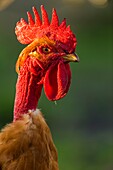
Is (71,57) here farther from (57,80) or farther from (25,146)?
(25,146)

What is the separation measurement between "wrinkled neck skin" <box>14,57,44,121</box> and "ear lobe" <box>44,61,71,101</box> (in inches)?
1.2

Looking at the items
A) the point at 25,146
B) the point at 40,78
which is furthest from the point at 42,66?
the point at 25,146

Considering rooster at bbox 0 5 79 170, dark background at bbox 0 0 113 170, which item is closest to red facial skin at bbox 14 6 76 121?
rooster at bbox 0 5 79 170

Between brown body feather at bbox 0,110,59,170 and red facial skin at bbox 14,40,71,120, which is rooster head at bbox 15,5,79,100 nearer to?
red facial skin at bbox 14,40,71,120

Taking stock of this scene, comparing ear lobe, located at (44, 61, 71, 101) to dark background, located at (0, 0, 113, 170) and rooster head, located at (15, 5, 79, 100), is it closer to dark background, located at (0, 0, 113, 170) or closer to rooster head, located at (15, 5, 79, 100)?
rooster head, located at (15, 5, 79, 100)

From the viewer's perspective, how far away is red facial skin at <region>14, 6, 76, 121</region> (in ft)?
4.84

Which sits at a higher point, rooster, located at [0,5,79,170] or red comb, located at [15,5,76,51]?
red comb, located at [15,5,76,51]

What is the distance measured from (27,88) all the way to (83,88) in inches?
80.0

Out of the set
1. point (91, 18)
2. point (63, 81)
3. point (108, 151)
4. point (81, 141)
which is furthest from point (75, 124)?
point (63, 81)

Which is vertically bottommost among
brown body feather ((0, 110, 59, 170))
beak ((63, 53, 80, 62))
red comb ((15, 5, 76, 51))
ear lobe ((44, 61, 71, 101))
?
brown body feather ((0, 110, 59, 170))

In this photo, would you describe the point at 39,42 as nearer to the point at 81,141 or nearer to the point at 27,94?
the point at 27,94

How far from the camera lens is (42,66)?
Answer: 1479 millimetres

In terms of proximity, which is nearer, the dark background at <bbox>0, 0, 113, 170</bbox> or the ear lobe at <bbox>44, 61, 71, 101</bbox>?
the ear lobe at <bbox>44, 61, 71, 101</bbox>

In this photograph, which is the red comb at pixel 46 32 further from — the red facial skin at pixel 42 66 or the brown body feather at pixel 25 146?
the brown body feather at pixel 25 146
